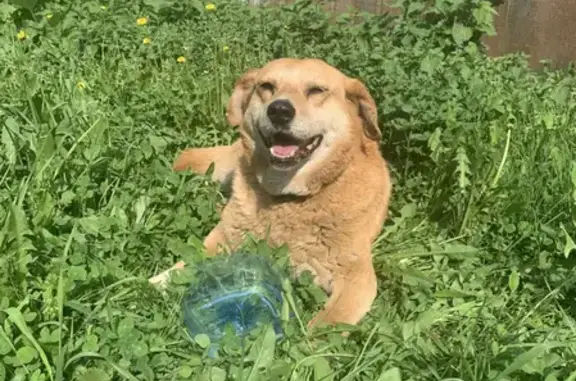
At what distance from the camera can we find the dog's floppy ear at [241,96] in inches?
142

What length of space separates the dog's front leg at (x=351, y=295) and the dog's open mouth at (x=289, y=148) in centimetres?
55

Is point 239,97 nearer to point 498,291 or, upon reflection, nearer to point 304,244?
point 304,244

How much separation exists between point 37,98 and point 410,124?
196cm

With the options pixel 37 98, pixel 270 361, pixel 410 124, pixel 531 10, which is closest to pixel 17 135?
pixel 37 98

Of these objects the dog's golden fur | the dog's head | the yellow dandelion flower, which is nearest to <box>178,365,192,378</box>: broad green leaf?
the dog's golden fur

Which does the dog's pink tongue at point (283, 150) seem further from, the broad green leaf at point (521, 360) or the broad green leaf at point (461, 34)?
Answer: the broad green leaf at point (461, 34)

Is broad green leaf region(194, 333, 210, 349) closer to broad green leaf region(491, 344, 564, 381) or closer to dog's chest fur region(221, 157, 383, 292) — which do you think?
dog's chest fur region(221, 157, 383, 292)

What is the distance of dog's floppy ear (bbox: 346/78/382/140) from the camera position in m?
3.45

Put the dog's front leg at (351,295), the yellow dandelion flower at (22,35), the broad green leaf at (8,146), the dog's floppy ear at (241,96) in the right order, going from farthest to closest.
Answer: the yellow dandelion flower at (22,35)
the dog's floppy ear at (241,96)
the broad green leaf at (8,146)
the dog's front leg at (351,295)

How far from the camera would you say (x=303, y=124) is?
3.24m

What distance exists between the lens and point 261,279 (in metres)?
2.84

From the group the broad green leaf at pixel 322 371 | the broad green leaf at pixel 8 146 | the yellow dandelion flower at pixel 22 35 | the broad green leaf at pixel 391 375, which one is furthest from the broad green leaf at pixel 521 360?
the yellow dandelion flower at pixel 22 35

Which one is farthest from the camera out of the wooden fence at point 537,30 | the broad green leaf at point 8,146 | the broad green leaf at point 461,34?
the wooden fence at point 537,30

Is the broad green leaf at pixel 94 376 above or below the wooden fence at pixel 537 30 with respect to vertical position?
below
